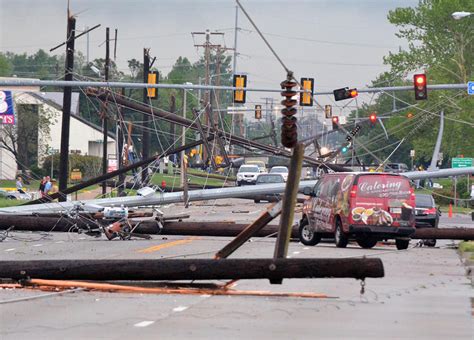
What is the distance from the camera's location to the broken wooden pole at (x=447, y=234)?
32281mm

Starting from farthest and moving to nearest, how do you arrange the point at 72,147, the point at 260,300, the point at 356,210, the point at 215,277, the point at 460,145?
1. the point at 72,147
2. the point at 460,145
3. the point at 356,210
4. the point at 260,300
5. the point at 215,277

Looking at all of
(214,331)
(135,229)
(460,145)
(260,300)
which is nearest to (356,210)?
(135,229)

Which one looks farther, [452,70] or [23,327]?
[452,70]

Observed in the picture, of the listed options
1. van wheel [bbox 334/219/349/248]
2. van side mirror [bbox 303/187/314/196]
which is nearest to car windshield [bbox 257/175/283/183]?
van side mirror [bbox 303/187/314/196]

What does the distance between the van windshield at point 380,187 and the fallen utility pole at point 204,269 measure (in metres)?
13.7

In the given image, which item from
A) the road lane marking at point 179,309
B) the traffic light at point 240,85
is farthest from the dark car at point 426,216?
the road lane marking at point 179,309

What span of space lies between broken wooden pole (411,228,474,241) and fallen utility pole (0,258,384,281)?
15.8 meters

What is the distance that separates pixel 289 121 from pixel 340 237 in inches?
597

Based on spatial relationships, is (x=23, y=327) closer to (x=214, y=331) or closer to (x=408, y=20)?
(x=214, y=331)

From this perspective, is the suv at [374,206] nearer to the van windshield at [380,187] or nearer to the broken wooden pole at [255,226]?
the van windshield at [380,187]

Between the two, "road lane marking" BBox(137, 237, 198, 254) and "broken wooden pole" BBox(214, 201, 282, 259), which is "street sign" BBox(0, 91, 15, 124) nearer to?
"road lane marking" BBox(137, 237, 198, 254)

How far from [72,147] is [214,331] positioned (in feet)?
324

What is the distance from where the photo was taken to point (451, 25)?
10138 cm

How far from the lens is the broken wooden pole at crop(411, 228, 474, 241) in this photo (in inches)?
1271
